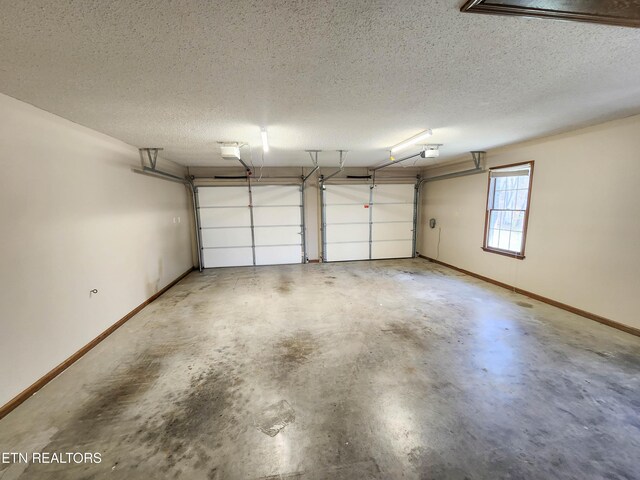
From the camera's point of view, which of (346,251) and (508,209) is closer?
(508,209)

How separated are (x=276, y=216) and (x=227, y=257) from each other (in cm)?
164

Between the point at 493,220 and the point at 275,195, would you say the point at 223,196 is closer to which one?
the point at 275,195

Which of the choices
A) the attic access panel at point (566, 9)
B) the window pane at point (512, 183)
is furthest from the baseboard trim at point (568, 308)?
the attic access panel at point (566, 9)

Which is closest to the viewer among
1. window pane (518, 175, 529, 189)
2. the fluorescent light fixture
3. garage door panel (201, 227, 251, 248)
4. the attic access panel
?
the attic access panel

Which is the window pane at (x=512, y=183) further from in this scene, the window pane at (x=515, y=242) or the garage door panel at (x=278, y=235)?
the garage door panel at (x=278, y=235)

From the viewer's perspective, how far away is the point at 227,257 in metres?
6.47

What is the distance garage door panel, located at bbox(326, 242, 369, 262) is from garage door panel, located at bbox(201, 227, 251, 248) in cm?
217

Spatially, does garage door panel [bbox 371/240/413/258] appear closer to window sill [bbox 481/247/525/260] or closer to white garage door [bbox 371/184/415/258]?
white garage door [bbox 371/184/415/258]

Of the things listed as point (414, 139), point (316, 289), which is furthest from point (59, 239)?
point (414, 139)

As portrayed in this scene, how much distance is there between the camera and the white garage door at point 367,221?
22.0 feet

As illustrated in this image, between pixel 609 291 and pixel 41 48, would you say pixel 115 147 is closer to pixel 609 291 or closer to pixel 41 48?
pixel 41 48

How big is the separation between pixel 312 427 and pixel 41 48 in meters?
2.84

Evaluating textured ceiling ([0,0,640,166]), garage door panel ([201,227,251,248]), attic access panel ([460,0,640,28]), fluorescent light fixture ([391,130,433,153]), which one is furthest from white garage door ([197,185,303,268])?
attic access panel ([460,0,640,28])

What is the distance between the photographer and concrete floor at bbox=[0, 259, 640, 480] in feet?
4.89
